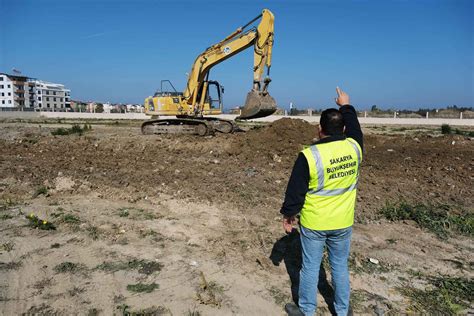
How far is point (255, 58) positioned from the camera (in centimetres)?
1339

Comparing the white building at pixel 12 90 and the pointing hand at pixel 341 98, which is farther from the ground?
the white building at pixel 12 90

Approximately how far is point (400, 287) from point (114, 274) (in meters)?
3.07

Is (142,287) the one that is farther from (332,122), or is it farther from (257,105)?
(257,105)

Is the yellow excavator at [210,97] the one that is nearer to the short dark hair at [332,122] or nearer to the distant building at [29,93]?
the short dark hair at [332,122]

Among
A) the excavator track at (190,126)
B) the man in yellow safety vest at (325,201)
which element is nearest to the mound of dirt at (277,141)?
the excavator track at (190,126)

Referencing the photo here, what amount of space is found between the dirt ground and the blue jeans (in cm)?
32

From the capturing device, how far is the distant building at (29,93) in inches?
Result: 3922

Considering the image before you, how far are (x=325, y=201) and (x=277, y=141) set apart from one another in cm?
921

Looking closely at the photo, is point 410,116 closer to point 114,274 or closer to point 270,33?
point 270,33

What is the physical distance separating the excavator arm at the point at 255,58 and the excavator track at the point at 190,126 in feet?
3.59

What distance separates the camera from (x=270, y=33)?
43.1ft

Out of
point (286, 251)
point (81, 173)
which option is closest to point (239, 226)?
point (286, 251)

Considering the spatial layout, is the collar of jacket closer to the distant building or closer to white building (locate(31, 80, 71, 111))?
the distant building

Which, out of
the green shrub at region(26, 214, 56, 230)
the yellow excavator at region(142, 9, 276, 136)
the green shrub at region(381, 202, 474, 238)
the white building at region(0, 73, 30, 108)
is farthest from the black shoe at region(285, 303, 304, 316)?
the white building at region(0, 73, 30, 108)
